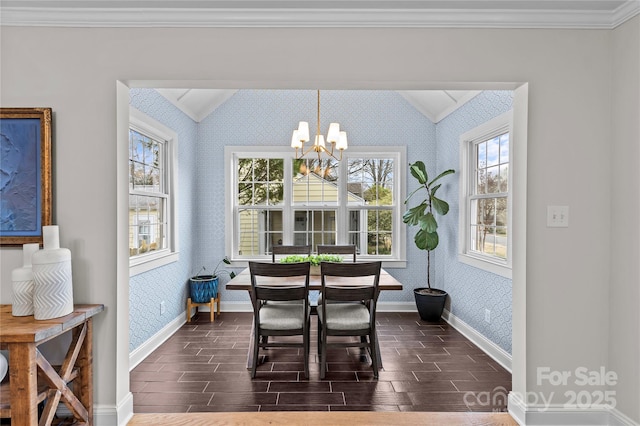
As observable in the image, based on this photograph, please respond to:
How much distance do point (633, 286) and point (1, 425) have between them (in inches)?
147

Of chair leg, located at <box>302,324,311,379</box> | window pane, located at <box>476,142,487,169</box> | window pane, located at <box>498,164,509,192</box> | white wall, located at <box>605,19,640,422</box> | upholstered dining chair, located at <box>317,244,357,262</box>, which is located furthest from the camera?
upholstered dining chair, located at <box>317,244,357,262</box>

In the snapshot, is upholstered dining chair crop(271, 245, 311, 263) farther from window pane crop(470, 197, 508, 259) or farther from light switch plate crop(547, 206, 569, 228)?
light switch plate crop(547, 206, 569, 228)

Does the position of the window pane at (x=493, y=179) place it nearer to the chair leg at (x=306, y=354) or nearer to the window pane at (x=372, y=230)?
the window pane at (x=372, y=230)

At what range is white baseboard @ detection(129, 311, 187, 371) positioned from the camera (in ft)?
10.8

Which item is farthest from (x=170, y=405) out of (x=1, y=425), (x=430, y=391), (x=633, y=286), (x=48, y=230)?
(x=633, y=286)

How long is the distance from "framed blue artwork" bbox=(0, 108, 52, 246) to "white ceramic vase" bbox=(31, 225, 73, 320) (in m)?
0.25

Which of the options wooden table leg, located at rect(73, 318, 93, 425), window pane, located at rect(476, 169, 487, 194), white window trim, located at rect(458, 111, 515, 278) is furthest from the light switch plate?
wooden table leg, located at rect(73, 318, 93, 425)

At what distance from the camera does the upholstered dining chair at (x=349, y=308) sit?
114 inches

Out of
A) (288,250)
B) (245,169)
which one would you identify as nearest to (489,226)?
(288,250)

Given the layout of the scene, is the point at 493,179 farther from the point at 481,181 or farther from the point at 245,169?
the point at 245,169

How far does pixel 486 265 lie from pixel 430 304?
999 millimetres

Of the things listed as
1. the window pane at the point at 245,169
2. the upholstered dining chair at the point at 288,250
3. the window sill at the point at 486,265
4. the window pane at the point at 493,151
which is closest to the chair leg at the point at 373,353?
the window sill at the point at 486,265

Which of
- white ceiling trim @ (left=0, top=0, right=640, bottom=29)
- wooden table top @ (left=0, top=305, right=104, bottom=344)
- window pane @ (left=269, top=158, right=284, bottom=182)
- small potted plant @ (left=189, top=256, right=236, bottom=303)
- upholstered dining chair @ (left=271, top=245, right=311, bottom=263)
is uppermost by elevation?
white ceiling trim @ (left=0, top=0, right=640, bottom=29)

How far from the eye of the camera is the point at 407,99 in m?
4.86
